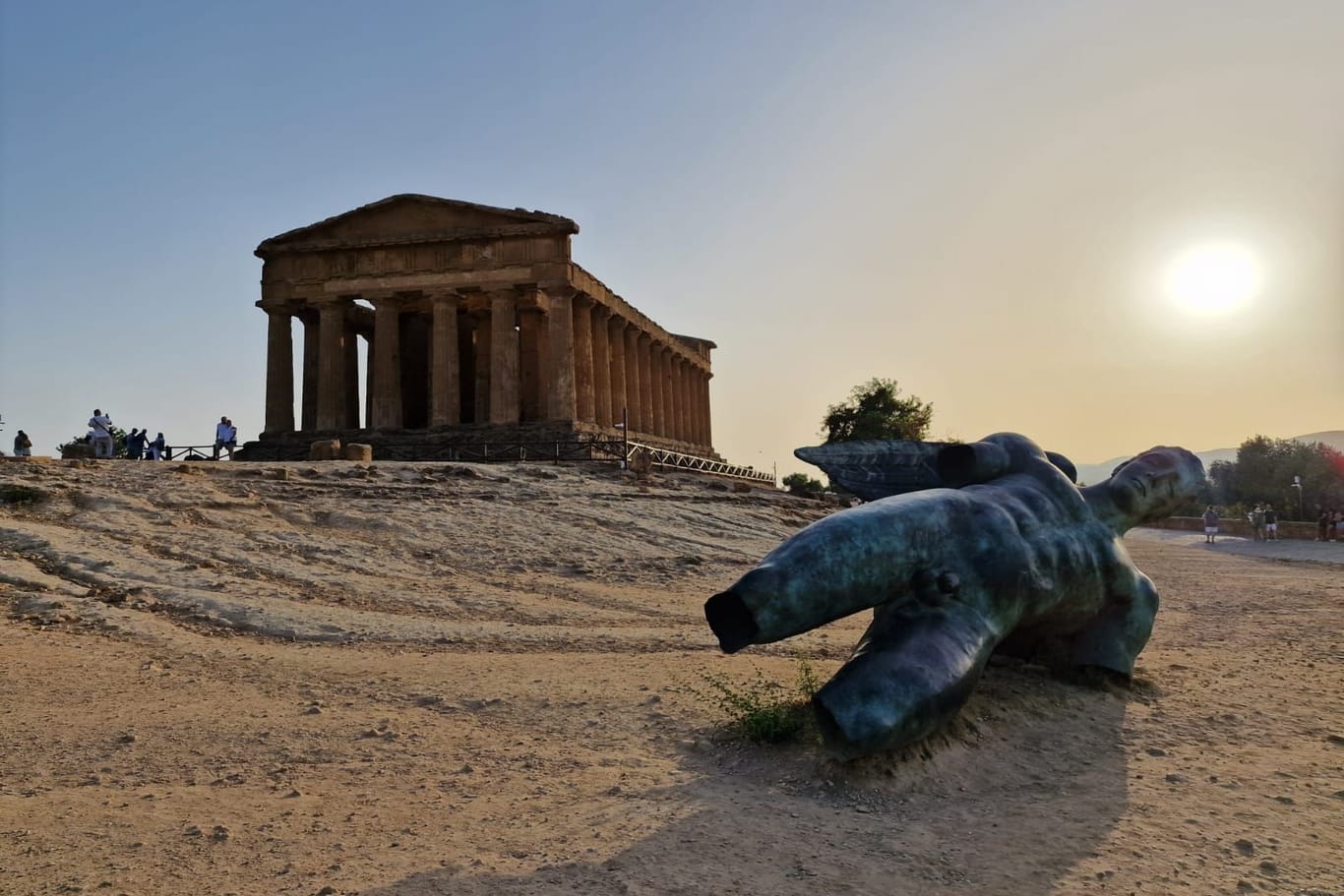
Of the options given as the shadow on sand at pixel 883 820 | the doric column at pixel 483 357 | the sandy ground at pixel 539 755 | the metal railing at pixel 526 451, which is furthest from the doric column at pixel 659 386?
the shadow on sand at pixel 883 820

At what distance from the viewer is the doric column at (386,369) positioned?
36.0 metres

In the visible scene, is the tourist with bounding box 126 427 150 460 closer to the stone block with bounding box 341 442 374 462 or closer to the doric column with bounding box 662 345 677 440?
the stone block with bounding box 341 442 374 462

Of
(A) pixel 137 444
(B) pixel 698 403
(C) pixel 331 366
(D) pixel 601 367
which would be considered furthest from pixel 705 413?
(A) pixel 137 444

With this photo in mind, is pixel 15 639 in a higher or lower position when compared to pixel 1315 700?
higher

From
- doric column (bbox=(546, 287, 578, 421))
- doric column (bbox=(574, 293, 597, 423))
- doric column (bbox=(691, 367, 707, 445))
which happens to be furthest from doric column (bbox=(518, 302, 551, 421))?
doric column (bbox=(691, 367, 707, 445))

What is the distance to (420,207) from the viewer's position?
35.9 m

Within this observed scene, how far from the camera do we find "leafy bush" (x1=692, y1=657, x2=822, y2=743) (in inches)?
222

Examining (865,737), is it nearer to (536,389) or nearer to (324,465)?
(324,465)

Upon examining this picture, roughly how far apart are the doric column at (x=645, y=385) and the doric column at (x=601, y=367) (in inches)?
181

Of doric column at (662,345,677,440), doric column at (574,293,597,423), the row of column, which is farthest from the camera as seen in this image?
doric column at (662,345,677,440)

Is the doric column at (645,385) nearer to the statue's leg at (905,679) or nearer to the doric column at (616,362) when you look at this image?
the doric column at (616,362)

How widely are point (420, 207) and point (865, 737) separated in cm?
3499

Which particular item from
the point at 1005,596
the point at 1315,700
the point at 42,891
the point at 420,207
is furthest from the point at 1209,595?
the point at 420,207

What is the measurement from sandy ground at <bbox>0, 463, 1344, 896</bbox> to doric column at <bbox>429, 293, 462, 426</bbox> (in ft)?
75.4
